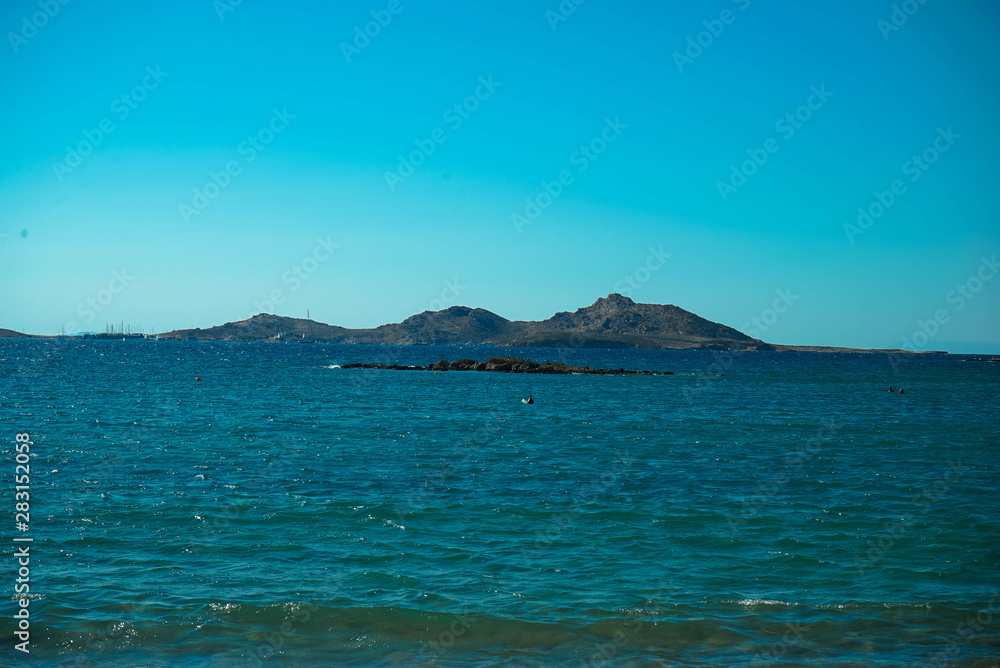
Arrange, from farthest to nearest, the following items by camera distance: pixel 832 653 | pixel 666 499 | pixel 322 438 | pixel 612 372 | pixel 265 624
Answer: pixel 612 372, pixel 322 438, pixel 666 499, pixel 265 624, pixel 832 653

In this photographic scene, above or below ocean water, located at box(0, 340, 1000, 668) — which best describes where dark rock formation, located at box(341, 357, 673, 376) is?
above

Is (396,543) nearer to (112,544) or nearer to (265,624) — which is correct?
(265,624)

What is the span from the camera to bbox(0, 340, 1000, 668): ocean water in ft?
38.6

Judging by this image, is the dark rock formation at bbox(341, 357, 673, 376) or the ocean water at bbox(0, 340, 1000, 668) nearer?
the ocean water at bbox(0, 340, 1000, 668)

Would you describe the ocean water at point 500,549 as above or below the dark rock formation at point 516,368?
below

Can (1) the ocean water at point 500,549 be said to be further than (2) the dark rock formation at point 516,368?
No

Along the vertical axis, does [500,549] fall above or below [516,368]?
below

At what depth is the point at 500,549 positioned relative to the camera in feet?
54.5

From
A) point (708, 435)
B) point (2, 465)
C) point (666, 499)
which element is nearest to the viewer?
point (666, 499)

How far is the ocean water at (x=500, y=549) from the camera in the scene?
1177cm

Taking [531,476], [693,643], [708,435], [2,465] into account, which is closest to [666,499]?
[531,476]

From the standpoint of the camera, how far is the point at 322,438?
116ft

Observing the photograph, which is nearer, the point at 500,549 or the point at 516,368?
the point at 500,549

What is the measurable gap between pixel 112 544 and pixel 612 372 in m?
94.6
